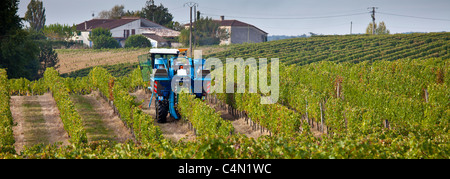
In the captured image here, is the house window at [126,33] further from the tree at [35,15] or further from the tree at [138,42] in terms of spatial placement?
the tree at [35,15]

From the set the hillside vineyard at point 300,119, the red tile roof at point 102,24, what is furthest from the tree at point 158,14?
the hillside vineyard at point 300,119

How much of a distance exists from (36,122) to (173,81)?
632cm

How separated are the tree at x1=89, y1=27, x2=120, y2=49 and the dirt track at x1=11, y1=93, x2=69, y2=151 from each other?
150 ft

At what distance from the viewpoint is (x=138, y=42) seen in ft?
236

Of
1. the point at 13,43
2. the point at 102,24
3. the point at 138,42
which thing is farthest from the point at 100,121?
the point at 102,24

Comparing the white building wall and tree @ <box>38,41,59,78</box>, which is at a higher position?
the white building wall

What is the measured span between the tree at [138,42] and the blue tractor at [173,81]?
54171mm

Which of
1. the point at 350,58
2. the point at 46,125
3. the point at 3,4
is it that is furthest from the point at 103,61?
the point at 46,125

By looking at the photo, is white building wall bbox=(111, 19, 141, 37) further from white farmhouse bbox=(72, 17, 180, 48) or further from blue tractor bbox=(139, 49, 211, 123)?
blue tractor bbox=(139, 49, 211, 123)

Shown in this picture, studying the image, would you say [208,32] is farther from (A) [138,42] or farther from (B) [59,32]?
(B) [59,32]

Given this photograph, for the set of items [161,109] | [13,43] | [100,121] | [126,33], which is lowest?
[100,121]

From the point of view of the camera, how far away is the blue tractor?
17344 mm

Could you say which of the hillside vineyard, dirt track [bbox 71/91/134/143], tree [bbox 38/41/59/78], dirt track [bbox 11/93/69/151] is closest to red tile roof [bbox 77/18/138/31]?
tree [bbox 38/41/59/78]

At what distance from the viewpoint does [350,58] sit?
155 ft
